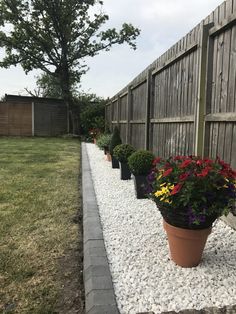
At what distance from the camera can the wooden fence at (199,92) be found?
3.08m

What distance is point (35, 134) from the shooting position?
782 inches

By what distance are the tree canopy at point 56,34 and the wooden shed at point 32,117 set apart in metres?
1.58

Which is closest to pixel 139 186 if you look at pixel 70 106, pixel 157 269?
pixel 157 269

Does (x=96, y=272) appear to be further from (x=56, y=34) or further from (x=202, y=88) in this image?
(x=56, y=34)

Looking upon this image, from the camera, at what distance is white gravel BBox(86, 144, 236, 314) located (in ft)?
6.51

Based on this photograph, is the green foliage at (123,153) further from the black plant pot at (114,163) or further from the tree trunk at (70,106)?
the tree trunk at (70,106)

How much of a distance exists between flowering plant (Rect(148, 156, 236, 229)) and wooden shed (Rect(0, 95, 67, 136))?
60.3 ft

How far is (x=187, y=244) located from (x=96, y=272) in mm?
706

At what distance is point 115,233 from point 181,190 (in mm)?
1197

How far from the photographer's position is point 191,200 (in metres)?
2.20

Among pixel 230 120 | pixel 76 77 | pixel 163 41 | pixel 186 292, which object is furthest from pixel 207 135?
pixel 76 77

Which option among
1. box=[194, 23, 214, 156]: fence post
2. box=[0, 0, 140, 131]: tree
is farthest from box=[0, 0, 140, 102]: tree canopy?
box=[194, 23, 214, 156]: fence post

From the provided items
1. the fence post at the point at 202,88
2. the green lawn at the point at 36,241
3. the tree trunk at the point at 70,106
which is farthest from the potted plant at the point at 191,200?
the tree trunk at the point at 70,106

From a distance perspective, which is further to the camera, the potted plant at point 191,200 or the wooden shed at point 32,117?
the wooden shed at point 32,117
